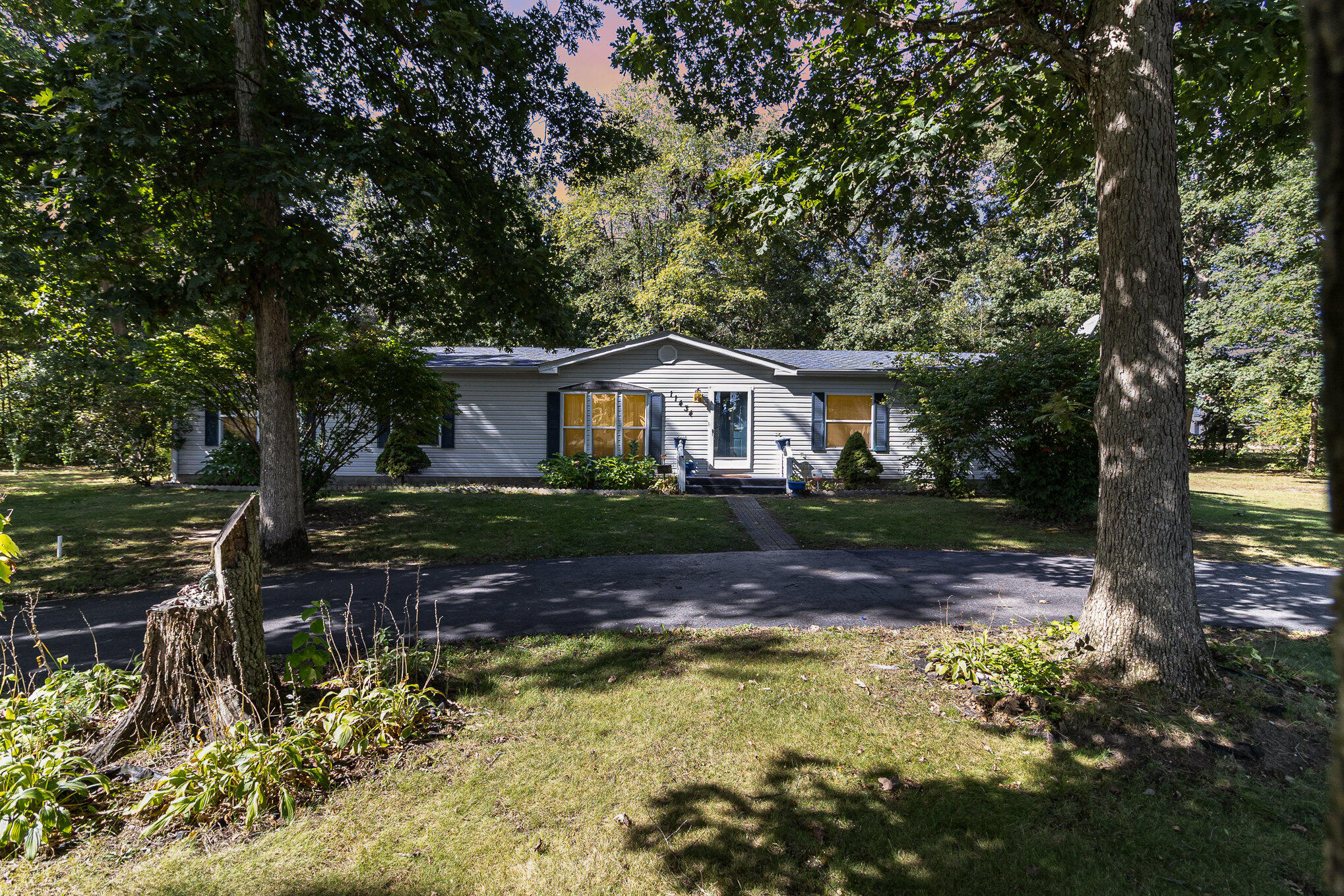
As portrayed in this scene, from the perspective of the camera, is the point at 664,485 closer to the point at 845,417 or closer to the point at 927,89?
the point at 845,417

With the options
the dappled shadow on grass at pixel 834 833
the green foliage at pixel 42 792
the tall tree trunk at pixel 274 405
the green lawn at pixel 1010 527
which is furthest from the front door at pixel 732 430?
the green foliage at pixel 42 792

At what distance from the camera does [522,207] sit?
9.09m

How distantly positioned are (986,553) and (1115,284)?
4.97 metres

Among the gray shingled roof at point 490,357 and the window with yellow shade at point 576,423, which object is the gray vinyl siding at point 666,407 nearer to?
the gray shingled roof at point 490,357

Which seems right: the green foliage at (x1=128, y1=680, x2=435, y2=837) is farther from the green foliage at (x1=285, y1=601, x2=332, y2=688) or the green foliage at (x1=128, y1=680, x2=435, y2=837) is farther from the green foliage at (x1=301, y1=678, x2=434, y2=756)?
the green foliage at (x1=285, y1=601, x2=332, y2=688)

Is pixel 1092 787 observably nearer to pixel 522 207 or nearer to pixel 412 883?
pixel 412 883

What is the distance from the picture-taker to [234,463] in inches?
499

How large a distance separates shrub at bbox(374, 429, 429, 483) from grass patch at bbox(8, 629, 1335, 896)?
38.0 feet

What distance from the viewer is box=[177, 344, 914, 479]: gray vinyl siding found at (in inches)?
653

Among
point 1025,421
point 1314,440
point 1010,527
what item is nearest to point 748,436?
point 1010,527

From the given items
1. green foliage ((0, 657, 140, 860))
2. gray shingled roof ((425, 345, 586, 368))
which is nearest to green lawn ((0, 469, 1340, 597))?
green foliage ((0, 657, 140, 860))

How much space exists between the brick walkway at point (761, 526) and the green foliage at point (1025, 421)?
112 inches

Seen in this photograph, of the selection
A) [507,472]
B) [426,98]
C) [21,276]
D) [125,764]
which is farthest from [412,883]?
[507,472]

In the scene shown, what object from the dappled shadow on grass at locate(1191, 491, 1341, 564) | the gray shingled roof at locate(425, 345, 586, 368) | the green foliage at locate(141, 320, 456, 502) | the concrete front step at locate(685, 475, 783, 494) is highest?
the gray shingled roof at locate(425, 345, 586, 368)
